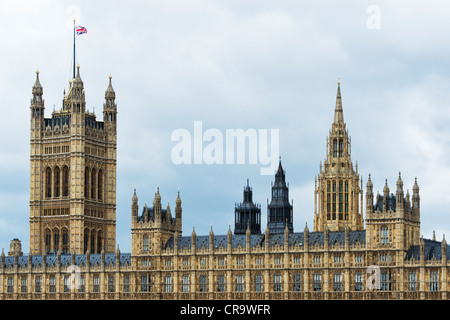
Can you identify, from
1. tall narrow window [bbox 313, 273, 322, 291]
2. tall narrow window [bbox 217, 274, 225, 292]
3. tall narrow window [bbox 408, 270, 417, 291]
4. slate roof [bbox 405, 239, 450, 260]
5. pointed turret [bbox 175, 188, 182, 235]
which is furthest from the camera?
pointed turret [bbox 175, 188, 182, 235]

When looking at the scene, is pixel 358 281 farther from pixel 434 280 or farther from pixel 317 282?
pixel 434 280

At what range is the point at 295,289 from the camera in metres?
180

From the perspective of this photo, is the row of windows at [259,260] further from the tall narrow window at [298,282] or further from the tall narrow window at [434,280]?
the tall narrow window at [434,280]

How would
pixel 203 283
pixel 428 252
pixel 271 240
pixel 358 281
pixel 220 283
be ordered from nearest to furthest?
pixel 428 252 < pixel 358 281 < pixel 271 240 < pixel 220 283 < pixel 203 283

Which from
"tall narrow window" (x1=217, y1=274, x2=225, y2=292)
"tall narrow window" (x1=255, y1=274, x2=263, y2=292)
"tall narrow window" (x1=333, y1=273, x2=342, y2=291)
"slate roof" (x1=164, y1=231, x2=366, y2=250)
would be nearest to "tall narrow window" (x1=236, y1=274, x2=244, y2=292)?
"tall narrow window" (x1=255, y1=274, x2=263, y2=292)

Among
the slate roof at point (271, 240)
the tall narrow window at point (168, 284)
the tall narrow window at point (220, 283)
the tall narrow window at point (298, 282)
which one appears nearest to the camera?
the slate roof at point (271, 240)

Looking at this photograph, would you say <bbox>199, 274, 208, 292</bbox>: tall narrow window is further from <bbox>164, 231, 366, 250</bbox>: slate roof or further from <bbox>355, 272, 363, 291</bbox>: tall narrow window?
<bbox>355, 272, 363, 291</bbox>: tall narrow window

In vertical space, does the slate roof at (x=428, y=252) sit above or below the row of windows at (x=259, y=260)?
above

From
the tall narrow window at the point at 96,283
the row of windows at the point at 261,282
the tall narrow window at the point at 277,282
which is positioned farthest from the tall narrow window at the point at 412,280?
the tall narrow window at the point at 96,283

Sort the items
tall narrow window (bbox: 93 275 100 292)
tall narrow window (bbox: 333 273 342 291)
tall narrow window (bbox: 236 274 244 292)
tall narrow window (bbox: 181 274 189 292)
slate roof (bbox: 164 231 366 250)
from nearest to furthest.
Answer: tall narrow window (bbox: 333 273 342 291) → slate roof (bbox: 164 231 366 250) → tall narrow window (bbox: 236 274 244 292) → tall narrow window (bbox: 181 274 189 292) → tall narrow window (bbox: 93 275 100 292)

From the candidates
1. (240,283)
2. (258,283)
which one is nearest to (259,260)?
(258,283)

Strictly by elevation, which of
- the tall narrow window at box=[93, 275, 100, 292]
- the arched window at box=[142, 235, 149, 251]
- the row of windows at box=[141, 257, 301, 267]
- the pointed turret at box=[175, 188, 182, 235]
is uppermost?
the pointed turret at box=[175, 188, 182, 235]

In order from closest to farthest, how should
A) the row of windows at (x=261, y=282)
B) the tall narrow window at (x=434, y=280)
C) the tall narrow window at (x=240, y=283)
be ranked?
the tall narrow window at (x=434, y=280) < the row of windows at (x=261, y=282) < the tall narrow window at (x=240, y=283)

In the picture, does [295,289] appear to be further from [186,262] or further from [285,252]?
[186,262]
